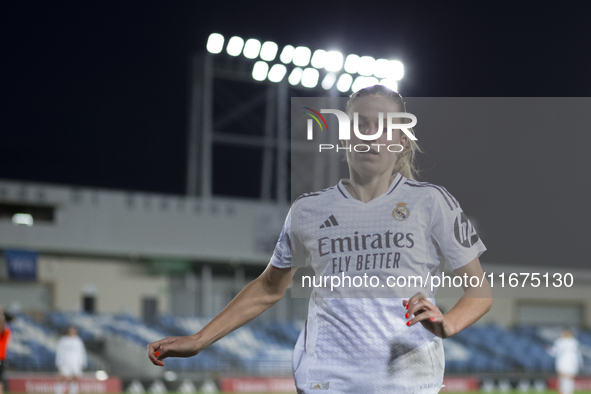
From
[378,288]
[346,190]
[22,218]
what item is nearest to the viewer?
[378,288]

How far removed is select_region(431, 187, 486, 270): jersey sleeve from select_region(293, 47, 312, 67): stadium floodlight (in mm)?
24853

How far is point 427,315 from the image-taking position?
217 centimetres

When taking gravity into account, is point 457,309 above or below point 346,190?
below

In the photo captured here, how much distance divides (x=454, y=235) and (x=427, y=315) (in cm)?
49

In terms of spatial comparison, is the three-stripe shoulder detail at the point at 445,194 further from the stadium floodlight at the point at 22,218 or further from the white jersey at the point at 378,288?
the stadium floodlight at the point at 22,218

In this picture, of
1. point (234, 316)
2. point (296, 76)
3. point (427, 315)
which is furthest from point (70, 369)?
point (427, 315)

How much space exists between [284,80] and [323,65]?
4.15 meters

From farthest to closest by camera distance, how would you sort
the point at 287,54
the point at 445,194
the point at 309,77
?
the point at 309,77 → the point at 287,54 → the point at 445,194

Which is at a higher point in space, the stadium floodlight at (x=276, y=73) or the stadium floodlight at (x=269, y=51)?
the stadium floodlight at (x=269, y=51)

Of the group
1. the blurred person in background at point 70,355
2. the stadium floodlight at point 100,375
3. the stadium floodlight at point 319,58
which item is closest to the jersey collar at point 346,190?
the blurred person in background at point 70,355

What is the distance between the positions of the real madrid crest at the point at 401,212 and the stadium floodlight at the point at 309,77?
25169mm

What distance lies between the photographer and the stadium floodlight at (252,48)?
28328 millimetres

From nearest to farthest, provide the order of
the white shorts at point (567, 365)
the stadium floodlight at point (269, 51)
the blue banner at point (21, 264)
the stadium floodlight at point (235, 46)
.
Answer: the white shorts at point (567, 365)
the blue banner at point (21, 264)
the stadium floodlight at point (269, 51)
the stadium floodlight at point (235, 46)

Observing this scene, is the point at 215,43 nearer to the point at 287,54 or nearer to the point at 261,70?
the point at 261,70
